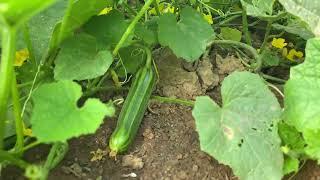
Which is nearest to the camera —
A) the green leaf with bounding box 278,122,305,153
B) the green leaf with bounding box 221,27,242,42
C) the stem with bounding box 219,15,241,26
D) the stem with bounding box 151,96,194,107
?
the green leaf with bounding box 278,122,305,153

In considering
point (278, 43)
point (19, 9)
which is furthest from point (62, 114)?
point (278, 43)

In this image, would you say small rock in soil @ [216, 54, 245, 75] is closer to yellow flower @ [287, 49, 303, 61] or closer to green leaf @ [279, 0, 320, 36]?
yellow flower @ [287, 49, 303, 61]

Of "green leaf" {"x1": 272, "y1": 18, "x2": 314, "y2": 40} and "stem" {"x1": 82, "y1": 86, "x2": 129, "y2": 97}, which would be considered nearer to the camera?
"stem" {"x1": 82, "y1": 86, "x2": 129, "y2": 97}

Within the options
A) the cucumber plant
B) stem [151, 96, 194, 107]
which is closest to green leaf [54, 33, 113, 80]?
the cucumber plant

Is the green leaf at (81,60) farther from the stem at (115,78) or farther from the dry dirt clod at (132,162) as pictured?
the dry dirt clod at (132,162)

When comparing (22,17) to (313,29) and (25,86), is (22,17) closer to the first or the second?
(25,86)
